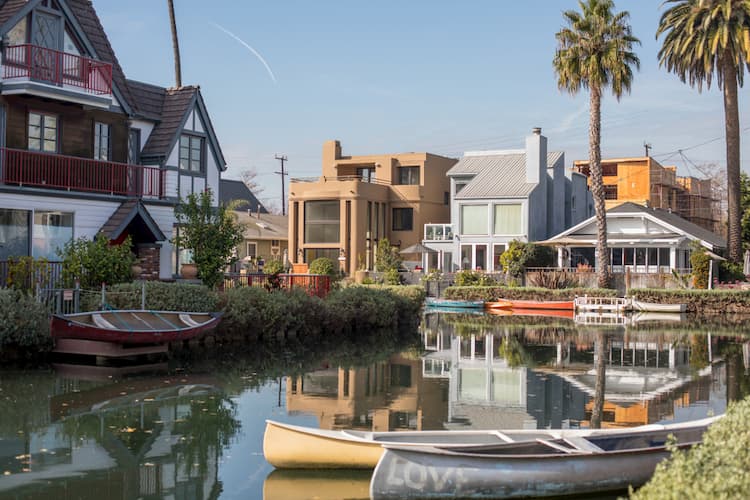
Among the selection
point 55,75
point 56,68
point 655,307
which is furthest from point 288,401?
point 655,307

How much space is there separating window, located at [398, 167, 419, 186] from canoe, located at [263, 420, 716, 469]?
62.0 m

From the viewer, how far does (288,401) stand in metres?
17.5

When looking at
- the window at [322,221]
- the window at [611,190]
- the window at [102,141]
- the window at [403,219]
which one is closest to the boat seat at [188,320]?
the window at [102,141]

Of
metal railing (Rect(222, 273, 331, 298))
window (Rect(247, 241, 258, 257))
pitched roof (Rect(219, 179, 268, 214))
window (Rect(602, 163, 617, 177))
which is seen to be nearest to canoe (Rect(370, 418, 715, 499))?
metal railing (Rect(222, 273, 331, 298))

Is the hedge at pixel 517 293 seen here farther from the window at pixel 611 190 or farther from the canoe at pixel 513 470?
the canoe at pixel 513 470

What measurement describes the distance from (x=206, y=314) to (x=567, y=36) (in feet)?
103

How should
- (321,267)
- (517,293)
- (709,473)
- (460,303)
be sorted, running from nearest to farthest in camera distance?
(709,473)
(517,293)
(460,303)
(321,267)

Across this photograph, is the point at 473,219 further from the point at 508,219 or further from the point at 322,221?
the point at 322,221

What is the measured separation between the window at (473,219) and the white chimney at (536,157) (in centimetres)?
405

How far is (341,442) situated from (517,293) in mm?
40463

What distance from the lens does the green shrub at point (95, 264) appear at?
25.1 metres

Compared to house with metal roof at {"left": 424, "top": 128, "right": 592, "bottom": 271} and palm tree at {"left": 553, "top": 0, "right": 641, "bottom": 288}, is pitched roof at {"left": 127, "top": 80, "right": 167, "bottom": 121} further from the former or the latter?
house with metal roof at {"left": 424, "top": 128, "right": 592, "bottom": 271}

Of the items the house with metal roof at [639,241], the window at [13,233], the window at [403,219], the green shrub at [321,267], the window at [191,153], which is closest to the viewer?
the window at [13,233]

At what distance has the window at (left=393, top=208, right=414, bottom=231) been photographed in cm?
7131
